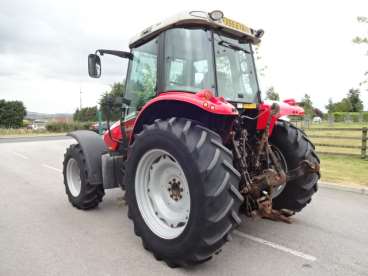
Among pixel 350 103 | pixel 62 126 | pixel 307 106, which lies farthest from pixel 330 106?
pixel 62 126

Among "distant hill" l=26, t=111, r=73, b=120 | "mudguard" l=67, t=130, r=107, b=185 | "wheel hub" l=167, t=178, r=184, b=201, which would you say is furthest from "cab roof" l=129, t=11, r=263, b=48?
"distant hill" l=26, t=111, r=73, b=120

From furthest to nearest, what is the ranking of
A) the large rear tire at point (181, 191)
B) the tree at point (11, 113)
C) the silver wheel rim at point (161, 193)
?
the tree at point (11, 113), the silver wheel rim at point (161, 193), the large rear tire at point (181, 191)

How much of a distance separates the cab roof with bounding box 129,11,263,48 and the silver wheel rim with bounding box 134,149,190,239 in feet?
4.93

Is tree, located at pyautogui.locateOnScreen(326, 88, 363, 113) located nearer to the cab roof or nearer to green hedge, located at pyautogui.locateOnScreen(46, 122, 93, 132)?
green hedge, located at pyautogui.locateOnScreen(46, 122, 93, 132)

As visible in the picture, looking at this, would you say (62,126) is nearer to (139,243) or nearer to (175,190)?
(139,243)

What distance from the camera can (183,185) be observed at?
327 cm

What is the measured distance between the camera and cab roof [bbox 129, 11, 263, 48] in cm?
333

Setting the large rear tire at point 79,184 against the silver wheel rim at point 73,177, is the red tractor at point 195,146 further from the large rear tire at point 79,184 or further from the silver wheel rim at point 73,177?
the silver wheel rim at point 73,177

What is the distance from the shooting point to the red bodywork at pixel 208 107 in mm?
2785

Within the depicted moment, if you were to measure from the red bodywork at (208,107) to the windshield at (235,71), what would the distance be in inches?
11.3

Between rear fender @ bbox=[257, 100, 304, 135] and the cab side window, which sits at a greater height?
the cab side window

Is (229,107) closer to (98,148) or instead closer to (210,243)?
(210,243)

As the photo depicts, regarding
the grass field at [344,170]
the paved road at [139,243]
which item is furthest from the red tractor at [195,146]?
the grass field at [344,170]

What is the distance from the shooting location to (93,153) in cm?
445
